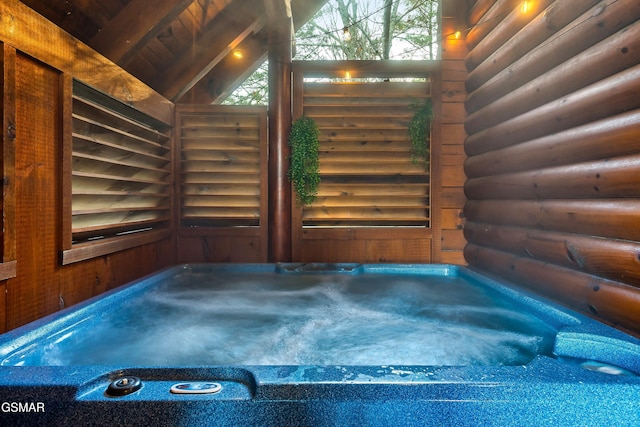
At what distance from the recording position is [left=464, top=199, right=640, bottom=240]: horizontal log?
5.26 feet

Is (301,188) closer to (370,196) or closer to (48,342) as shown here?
(370,196)

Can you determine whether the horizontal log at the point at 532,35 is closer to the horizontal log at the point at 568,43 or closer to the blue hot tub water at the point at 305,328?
the horizontal log at the point at 568,43

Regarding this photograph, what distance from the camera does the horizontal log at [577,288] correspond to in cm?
Answer: 160

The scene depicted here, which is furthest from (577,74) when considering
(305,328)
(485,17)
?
(305,328)

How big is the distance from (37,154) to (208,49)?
2307 mm

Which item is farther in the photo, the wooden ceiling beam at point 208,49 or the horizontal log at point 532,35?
the wooden ceiling beam at point 208,49

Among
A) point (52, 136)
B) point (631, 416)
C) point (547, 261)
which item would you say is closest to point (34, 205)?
point (52, 136)

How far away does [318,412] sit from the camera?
86 centimetres

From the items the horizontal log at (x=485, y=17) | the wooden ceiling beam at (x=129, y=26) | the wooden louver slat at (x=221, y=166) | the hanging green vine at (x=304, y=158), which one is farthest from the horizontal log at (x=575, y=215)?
the wooden ceiling beam at (x=129, y=26)

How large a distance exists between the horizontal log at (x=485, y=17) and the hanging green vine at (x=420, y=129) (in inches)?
27.4

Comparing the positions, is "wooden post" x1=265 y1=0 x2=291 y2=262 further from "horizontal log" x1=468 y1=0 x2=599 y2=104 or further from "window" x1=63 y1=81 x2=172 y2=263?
"horizontal log" x1=468 y1=0 x2=599 y2=104

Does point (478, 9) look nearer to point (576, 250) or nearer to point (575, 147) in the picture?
point (575, 147)

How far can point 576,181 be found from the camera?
1.92m

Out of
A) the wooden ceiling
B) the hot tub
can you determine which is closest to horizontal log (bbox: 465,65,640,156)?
the hot tub
